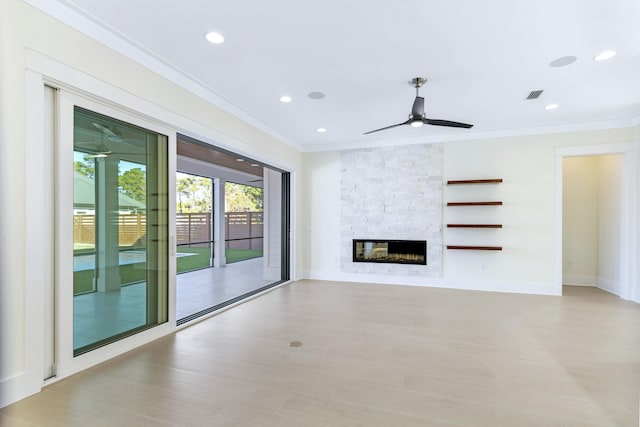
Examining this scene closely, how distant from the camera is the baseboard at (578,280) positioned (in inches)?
228

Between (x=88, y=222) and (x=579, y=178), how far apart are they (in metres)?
7.79

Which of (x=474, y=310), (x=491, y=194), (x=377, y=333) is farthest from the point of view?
(x=491, y=194)

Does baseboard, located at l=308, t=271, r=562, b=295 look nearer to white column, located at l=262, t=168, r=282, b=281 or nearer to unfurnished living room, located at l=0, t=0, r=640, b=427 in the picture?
unfurnished living room, located at l=0, t=0, r=640, b=427

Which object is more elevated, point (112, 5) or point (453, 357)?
point (112, 5)

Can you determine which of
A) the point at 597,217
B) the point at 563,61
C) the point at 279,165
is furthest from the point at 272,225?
the point at 597,217

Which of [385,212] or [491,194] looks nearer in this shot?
[491,194]

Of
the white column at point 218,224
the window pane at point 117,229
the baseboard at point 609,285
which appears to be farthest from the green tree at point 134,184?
the baseboard at point 609,285

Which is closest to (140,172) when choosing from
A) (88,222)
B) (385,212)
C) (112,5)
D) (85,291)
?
(88,222)

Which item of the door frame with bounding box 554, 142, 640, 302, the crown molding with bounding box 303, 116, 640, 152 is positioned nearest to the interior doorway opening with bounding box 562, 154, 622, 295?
the door frame with bounding box 554, 142, 640, 302

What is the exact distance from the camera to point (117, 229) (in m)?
2.87

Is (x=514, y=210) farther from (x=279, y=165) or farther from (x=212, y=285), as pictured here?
(x=212, y=285)

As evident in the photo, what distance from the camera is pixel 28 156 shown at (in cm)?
213

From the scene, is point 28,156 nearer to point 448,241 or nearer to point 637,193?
point 448,241

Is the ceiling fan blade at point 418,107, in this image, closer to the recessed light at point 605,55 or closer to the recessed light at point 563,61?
the recessed light at point 563,61
